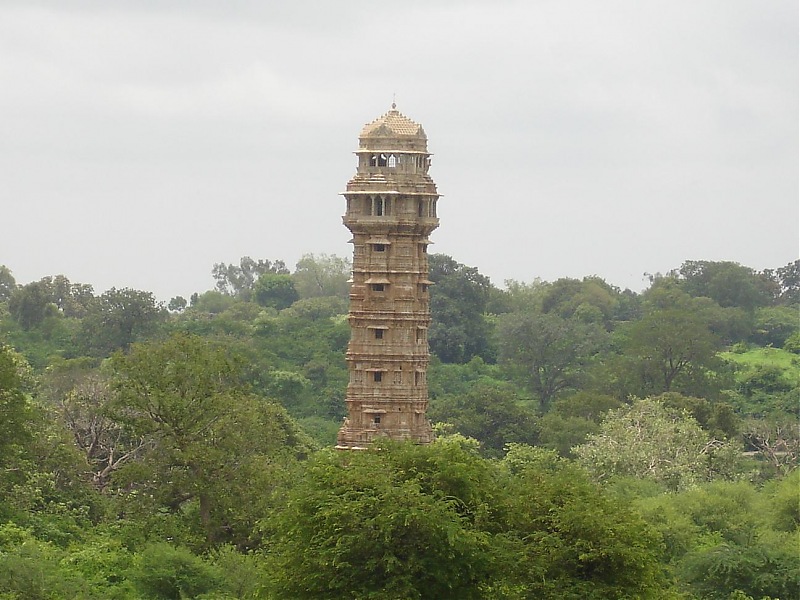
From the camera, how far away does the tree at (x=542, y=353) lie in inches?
3898

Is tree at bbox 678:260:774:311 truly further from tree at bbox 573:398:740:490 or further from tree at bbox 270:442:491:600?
tree at bbox 270:442:491:600

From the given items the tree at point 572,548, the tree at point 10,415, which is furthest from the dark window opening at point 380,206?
the tree at point 572,548

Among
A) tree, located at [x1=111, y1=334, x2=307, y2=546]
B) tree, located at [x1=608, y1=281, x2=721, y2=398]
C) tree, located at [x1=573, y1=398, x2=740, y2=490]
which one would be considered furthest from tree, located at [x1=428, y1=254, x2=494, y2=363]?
tree, located at [x1=111, y1=334, x2=307, y2=546]

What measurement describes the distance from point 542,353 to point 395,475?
59402 millimetres

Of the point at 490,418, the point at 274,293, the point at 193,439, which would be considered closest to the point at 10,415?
the point at 193,439

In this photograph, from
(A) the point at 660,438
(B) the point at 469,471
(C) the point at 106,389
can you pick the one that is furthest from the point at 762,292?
(B) the point at 469,471

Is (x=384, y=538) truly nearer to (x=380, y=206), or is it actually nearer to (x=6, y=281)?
(x=380, y=206)

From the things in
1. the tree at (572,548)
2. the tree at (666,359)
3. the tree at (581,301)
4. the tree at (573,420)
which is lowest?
the tree at (572,548)

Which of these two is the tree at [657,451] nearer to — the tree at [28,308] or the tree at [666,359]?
the tree at [666,359]

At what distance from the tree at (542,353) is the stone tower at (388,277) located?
43374mm

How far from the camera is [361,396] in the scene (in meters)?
54.8

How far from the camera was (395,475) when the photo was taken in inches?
1608

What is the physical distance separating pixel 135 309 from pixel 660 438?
36.8 metres

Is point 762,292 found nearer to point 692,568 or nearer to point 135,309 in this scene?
point 135,309
